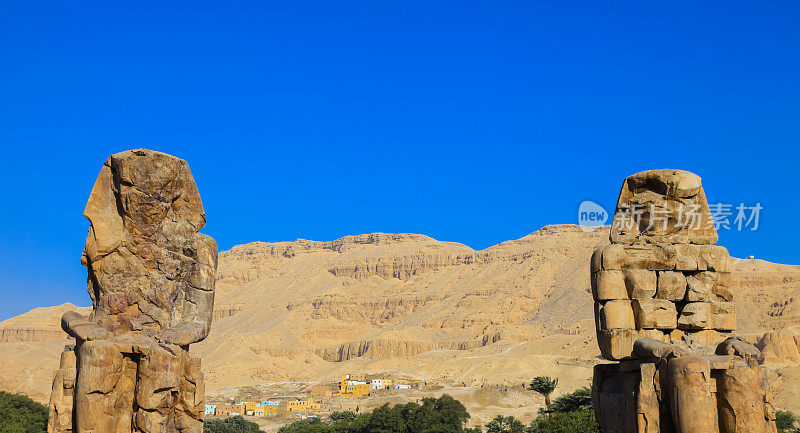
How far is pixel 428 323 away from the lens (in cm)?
14812

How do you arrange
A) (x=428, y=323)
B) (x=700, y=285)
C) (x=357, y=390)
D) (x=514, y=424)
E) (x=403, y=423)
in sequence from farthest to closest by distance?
(x=428, y=323), (x=357, y=390), (x=514, y=424), (x=403, y=423), (x=700, y=285)

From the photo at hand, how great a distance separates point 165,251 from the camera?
11000 millimetres

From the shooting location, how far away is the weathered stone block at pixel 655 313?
32.4 ft

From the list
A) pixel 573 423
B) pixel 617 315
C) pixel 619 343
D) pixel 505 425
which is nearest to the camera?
pixel 619 343

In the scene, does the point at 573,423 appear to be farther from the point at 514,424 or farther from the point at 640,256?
the point at 640,256

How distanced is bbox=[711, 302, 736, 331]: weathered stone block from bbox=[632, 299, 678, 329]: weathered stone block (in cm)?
47

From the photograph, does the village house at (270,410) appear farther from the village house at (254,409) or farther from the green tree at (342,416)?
the green tree at (342,416)

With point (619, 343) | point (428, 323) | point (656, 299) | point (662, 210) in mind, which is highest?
point (428, 323)

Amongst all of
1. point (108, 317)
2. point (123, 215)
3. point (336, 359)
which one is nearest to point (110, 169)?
point (123, 215)

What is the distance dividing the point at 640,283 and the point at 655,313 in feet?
1.26

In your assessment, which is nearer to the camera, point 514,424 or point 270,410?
point 514,424

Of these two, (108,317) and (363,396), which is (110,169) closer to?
(108,317)

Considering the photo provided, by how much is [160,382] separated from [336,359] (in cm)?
13149

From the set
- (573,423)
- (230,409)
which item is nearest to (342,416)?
(230,409)
